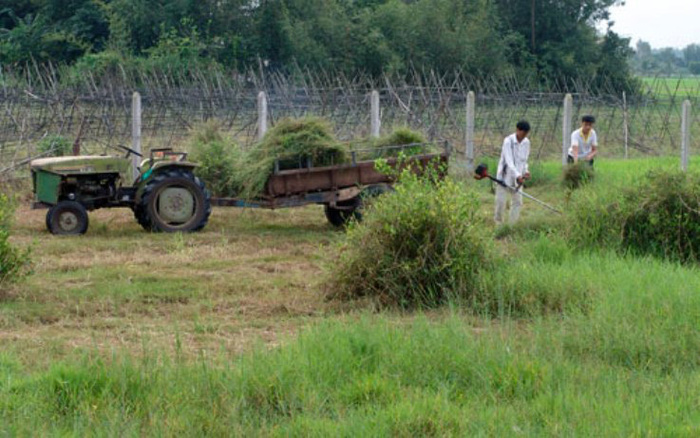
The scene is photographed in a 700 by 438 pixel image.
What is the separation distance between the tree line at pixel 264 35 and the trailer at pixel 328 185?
22425 millimetres

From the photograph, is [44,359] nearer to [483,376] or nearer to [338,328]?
[338,328]

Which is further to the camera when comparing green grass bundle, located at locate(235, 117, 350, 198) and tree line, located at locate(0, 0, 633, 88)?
tree line, located at locate(0, 0, 633, 88)

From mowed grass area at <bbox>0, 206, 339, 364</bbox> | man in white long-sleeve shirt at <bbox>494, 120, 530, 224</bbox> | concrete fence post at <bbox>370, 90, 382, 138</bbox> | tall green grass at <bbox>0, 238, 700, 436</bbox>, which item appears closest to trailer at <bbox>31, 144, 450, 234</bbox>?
mowed grass area at <bbox>0, 206, 339, 364</bbox>

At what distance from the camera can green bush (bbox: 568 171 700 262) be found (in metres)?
9.17

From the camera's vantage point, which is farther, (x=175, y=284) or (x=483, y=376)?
(x=175, y=284)

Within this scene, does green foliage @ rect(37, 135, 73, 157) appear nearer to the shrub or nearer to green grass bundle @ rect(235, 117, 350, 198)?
Answer: green grass bundle @ rect(235, 117, 350, 198)

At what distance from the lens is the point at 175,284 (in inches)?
348

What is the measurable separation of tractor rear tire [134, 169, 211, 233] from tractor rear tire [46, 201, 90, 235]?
67 cm

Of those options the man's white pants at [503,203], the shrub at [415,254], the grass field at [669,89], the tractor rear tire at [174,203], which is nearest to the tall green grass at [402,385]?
the shrub at [415,254]

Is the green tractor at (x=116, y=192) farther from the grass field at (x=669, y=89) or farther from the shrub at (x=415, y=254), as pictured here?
the grass field at (x=669, y=89)

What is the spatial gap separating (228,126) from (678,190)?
1472 centimetres

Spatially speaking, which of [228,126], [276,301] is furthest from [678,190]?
[228,126]

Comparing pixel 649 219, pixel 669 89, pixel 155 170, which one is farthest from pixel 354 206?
pixel 669 89

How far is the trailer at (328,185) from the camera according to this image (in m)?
11.7
